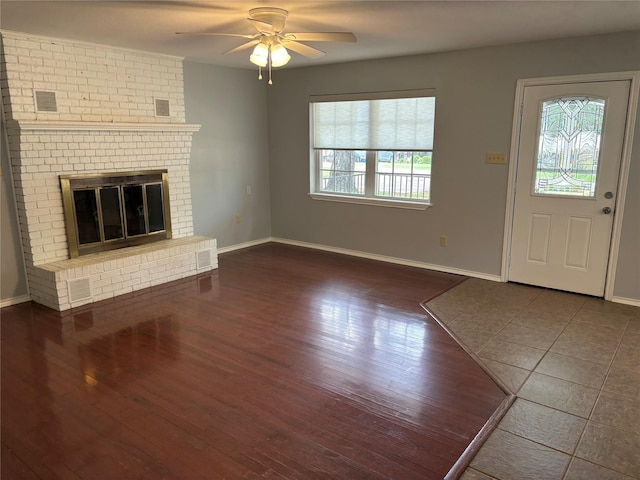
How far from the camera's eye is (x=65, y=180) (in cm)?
421

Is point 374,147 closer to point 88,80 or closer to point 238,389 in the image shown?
point 88,80

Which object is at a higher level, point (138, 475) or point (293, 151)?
point (293, 151)

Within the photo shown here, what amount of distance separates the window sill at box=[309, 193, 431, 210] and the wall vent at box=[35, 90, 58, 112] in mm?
3151

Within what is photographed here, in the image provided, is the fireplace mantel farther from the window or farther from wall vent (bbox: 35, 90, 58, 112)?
the window

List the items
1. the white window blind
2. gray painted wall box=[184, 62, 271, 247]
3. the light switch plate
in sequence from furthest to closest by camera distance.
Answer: gray painted wall box=[184, 62, 271, 247] → the white window blind → the light switch plate

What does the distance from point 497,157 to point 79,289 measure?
13.9 feet

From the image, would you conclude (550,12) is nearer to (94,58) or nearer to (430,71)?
(430,71)

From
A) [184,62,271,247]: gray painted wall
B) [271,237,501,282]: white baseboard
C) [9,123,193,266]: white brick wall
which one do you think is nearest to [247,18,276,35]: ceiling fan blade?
[9,123,193,266]: white brick wall

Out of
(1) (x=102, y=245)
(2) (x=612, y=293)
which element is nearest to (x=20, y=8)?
(1) (x=102, y=245)

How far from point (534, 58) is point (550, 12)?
112 cm

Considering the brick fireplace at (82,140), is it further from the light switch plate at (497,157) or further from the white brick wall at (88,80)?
the light switch plate at (497,157)

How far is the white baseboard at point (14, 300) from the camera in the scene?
4.12 m

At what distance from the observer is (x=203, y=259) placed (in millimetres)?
5145

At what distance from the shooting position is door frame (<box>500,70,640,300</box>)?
384cm
